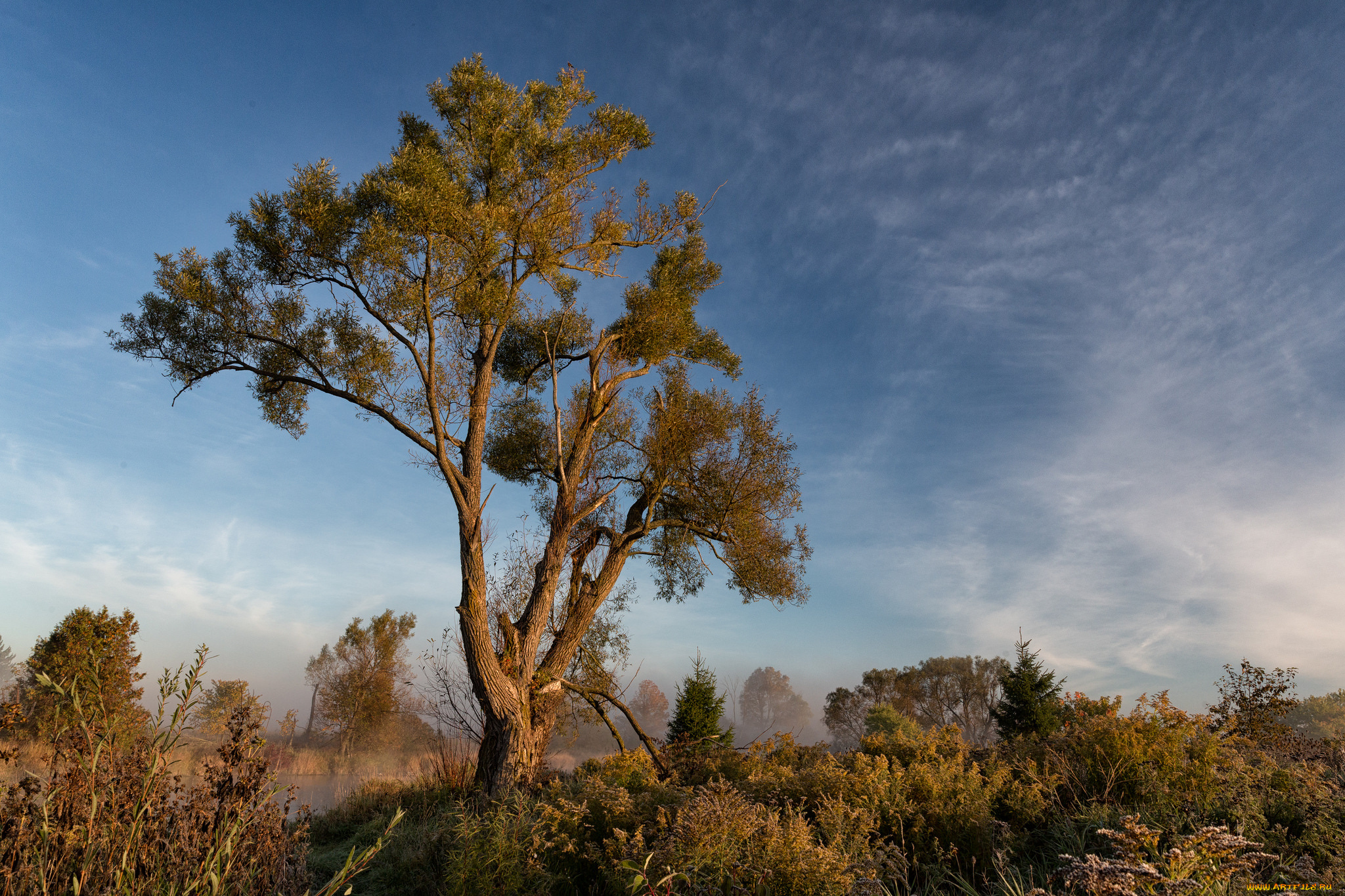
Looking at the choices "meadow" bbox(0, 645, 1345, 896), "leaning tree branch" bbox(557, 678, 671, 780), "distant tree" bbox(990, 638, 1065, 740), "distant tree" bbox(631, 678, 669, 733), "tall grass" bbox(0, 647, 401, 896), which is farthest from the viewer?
"distant tree" bbox(631, 678, 669, 733)

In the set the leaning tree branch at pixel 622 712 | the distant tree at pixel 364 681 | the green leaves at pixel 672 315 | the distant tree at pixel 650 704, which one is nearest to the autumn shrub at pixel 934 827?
the leaning tree branch at pixel 622 712

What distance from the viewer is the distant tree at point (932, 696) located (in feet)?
102

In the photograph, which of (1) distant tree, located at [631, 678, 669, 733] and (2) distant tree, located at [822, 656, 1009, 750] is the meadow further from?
(1) distant tree, located at [631, 678, 669, 733]

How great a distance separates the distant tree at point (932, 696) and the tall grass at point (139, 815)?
3133 cm

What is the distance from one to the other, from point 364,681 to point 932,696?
27060 millimetres

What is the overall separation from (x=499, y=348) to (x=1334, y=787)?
12.6 meters

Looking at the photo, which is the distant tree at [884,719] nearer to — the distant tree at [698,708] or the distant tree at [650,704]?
the distant tree at [698,708]

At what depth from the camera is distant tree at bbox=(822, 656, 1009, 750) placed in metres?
31.0

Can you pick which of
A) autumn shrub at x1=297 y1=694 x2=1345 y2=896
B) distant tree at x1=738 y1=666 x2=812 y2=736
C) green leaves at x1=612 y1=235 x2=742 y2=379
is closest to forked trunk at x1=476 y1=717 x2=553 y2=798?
autumn shrub at x1=297 y1=694 x2=1345 y2=896

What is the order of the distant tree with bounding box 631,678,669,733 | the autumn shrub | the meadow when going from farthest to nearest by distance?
the distant tree with bounding box 631,678,669,733
the autumn shrub
the meadow

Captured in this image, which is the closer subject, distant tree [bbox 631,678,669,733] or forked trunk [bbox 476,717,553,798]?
forked trunk [bbox 476,717,553,798]

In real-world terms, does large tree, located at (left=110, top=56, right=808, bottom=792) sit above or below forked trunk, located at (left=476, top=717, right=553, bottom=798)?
above

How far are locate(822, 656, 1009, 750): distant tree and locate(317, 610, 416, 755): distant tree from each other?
20.8 m

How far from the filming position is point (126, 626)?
1352cm
